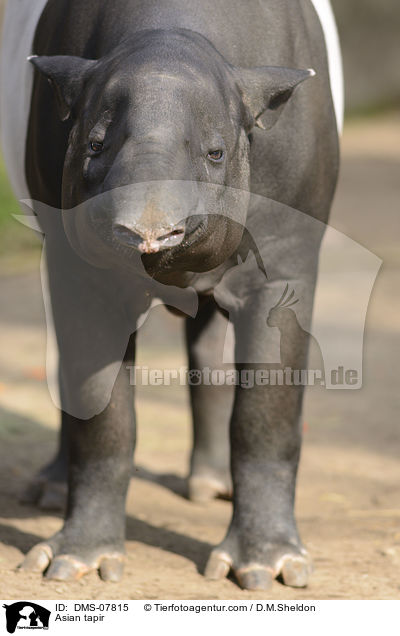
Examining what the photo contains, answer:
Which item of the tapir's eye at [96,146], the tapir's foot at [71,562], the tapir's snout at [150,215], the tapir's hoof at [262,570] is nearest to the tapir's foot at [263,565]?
the tapir's hoof at [262,570]

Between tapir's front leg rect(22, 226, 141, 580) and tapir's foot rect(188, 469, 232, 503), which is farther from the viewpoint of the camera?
tapir's foot rect(188, 469, 232, 503)

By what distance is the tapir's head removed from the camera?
2309mm

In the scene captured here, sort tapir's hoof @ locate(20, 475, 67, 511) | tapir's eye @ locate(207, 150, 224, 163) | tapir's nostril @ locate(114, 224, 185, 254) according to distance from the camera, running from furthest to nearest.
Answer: tapir's hoof @ locate(20, 475, 67, 511) → tapir's eye @ locate(207, 150, 224, 163) → tapir's nostril @ locate(114, 224, 185, 254)

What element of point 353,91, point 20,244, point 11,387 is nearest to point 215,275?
point 11,387

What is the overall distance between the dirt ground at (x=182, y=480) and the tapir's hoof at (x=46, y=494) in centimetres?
5

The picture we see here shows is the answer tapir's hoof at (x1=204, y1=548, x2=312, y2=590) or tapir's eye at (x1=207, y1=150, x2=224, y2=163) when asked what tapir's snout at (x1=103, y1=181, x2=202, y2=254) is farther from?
tapir's hoof at (x1=204, y1=548, x2=312, y2=590)

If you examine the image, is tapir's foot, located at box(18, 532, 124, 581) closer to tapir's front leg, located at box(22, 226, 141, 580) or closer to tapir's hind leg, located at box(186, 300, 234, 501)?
tapir's front leg, located at box(22, 226, 141, 580)

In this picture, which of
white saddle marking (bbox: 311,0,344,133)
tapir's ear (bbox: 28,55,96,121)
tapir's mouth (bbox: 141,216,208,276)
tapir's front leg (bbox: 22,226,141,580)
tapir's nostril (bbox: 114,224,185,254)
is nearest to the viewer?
tapir's nostril (bbox: 114,224,185,254)

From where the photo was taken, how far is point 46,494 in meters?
3.76

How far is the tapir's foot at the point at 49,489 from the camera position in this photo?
3.74 metres

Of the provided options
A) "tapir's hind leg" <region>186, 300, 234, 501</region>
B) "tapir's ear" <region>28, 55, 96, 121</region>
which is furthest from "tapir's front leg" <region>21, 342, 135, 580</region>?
"tapir's hind leg" <region>186, 300, 234, 501</region>

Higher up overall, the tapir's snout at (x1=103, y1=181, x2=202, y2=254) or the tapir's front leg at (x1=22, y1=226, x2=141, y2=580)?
the tapir's snout at (x1=103, y1=181, x2=202, y2=254)
